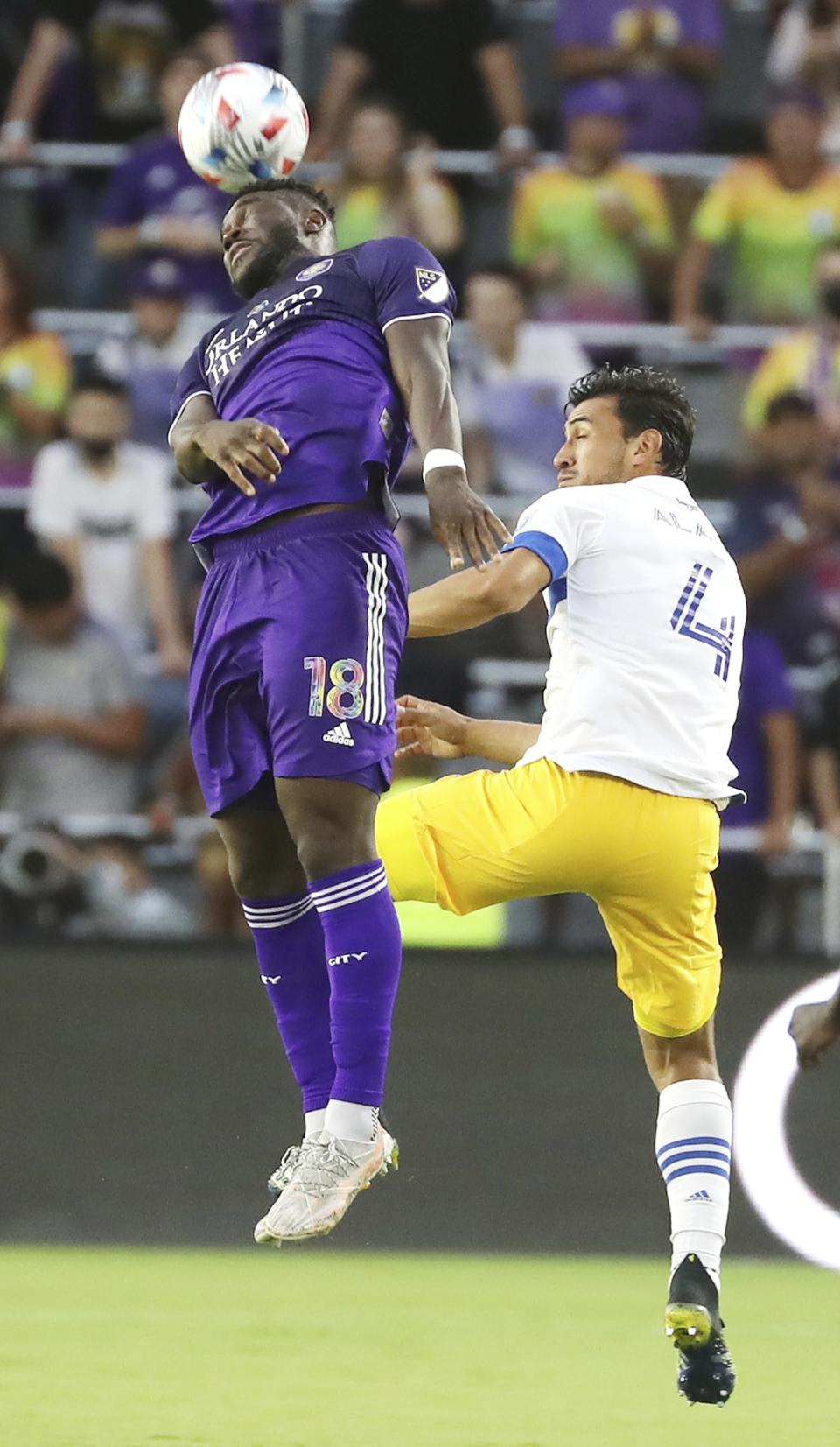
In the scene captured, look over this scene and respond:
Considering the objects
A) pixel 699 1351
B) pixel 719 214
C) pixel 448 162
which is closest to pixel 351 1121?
pixel 699 1351

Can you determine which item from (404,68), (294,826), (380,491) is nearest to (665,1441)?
(294,826)

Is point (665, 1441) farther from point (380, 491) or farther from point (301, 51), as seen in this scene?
point (301, 51)

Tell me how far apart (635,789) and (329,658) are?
74 centimetres

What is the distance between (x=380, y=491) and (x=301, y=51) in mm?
7305

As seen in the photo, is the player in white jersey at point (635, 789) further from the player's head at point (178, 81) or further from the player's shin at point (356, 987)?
the player's head at point (178, 81)

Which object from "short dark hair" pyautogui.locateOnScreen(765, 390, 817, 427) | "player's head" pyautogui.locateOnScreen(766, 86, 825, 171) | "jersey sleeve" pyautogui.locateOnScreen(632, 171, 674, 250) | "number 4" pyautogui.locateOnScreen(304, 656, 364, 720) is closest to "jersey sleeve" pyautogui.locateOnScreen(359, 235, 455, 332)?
"number 4" pyautogui.locateOnScreen(304, 656, 364, 720)

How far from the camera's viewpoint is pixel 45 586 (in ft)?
28.9

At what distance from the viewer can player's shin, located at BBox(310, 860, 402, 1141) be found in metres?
4.66

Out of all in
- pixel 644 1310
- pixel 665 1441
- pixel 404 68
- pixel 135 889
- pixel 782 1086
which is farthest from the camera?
pixel 404 68

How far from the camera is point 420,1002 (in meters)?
7.79

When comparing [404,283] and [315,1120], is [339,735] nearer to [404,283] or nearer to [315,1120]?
[315,1120]

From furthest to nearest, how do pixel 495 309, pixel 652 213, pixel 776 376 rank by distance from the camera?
pixel 652 213 → pixel 776 376 → pixel 495 309

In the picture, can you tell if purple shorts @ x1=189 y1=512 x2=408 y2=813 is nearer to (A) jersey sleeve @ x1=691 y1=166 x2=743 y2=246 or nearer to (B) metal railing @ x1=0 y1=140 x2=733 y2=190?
(A) jersey sleeve @ x1=691 y1=166 x2=743 y2=246

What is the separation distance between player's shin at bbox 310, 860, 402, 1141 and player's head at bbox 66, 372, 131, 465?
5.07 m
